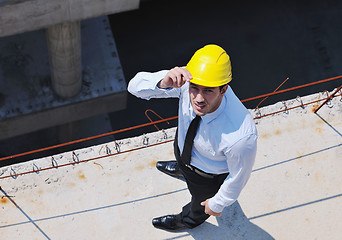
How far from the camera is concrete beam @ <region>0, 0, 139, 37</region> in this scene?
7.86 metres

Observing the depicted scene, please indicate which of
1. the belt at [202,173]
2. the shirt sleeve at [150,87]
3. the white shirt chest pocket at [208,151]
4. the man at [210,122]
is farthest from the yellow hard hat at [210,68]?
the belt at [202,173]

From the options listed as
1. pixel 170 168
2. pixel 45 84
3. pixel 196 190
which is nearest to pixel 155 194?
pixel 170 168

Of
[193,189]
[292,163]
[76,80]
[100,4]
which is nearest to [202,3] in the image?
[76,80]

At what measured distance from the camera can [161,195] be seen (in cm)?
615

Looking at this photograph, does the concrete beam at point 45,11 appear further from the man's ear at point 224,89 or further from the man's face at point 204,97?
the man's ear at point 224,89

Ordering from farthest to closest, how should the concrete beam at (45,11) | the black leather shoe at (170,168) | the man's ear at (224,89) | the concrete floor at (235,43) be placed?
the concrete floor at (235,43), the concrete beam at (45,11), the black leather shoe at (170,168), the man's ear at (224,89)

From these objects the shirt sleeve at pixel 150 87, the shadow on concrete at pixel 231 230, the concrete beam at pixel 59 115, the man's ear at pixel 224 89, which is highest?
the man's ear at pixel 224 89

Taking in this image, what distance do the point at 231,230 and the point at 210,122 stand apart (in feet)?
7.52

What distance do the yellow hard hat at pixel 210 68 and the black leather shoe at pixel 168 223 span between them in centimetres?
258

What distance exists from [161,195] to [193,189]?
106 cm

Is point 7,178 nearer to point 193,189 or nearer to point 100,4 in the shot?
point 193,189

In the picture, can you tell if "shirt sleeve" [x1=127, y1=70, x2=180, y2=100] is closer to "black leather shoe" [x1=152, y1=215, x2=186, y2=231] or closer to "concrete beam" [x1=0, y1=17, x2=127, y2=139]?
"black leather shoe" [x1=152, y1=215, x2=186, y2=231]

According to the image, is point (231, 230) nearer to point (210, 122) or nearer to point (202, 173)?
point (202, 173)

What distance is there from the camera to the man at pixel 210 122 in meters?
3.82
